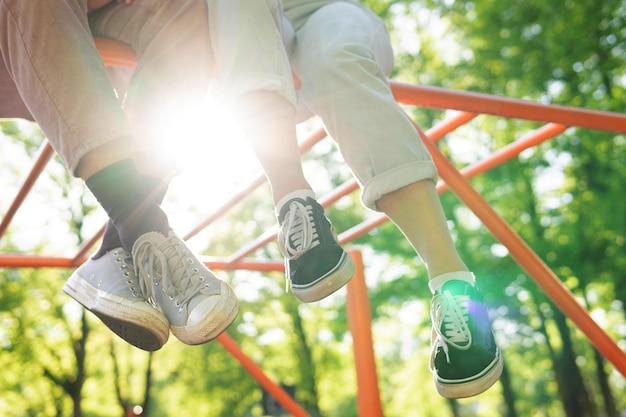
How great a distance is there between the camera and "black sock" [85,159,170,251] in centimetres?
87

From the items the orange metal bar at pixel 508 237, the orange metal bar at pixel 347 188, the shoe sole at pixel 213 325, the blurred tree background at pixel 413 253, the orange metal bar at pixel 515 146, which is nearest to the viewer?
the shoe sole at pixel 213 325

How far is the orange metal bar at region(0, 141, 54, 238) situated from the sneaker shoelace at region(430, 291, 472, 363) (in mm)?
983

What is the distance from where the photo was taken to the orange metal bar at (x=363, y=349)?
56.9 inches

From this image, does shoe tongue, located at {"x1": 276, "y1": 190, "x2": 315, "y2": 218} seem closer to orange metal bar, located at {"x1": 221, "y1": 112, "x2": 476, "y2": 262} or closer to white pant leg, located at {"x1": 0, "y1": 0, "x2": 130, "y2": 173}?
white pant leg, located at {"x1": 0, "y1": 0, "x2": 130, "y2": 173}

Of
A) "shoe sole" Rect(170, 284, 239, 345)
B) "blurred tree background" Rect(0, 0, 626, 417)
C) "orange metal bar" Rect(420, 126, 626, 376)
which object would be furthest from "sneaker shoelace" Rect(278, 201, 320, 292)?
"blurred tree background" Rect(0, 0, 626, 417)

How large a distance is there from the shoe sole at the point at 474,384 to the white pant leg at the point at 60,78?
23.3 inches

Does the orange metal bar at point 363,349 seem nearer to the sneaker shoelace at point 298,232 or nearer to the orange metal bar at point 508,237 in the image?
the orange metal bar at point 508,237

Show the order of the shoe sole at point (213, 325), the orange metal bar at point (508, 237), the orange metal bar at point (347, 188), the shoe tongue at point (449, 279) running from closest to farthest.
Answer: the shoe sole at point (213, 325), the shoe tongue at point (449, 279), the orange metal bar at point (508, 237), the orange metal bar at point (347, 188)

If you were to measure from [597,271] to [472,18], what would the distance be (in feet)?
11.4

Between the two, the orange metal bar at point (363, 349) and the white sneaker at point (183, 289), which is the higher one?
the white sneaker at point (183, 289)

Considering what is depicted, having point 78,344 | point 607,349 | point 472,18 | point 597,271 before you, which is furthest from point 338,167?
point 607,349

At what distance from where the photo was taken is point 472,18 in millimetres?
7852

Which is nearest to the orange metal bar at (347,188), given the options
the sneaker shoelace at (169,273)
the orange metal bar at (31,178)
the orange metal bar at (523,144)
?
the orange metal bar at (523,144)

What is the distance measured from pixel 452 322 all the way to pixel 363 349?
27.8 inches
